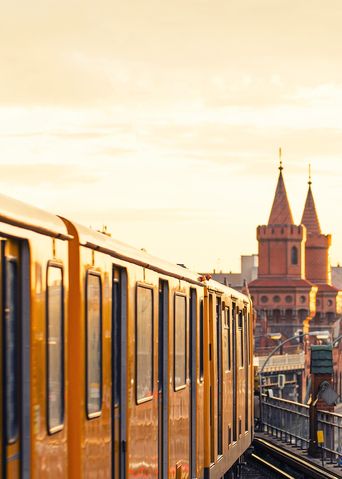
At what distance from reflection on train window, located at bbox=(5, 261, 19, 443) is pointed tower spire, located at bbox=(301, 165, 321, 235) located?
183 meters

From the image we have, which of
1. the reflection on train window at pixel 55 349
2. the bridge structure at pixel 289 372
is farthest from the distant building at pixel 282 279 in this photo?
the reflection on train window at pixel 55 349

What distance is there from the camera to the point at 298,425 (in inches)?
1178

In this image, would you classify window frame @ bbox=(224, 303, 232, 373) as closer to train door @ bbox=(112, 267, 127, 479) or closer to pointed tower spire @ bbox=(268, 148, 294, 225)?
train door @ bbox=(112, 267, 127, 479)

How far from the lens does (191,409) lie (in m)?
14.0

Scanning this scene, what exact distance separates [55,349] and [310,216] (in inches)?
7251


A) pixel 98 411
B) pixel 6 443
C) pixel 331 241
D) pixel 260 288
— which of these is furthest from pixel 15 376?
pixel 331 241

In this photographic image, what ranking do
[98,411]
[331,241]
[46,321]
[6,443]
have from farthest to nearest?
[331,241]
[98,411]
[46,321]
[6,443]

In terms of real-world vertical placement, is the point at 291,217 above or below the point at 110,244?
above

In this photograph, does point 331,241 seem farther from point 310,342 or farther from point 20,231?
point 20,231

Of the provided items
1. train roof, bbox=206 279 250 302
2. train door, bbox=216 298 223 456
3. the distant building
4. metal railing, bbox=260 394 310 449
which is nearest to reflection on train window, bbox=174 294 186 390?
train roof, bbox=206 279 250 302

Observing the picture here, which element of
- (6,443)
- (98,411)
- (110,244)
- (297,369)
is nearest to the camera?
(6,443)

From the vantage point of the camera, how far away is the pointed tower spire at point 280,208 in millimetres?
170450

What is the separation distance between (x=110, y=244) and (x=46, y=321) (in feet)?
6.49

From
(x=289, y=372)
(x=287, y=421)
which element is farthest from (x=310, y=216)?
(x=287, y=421)
